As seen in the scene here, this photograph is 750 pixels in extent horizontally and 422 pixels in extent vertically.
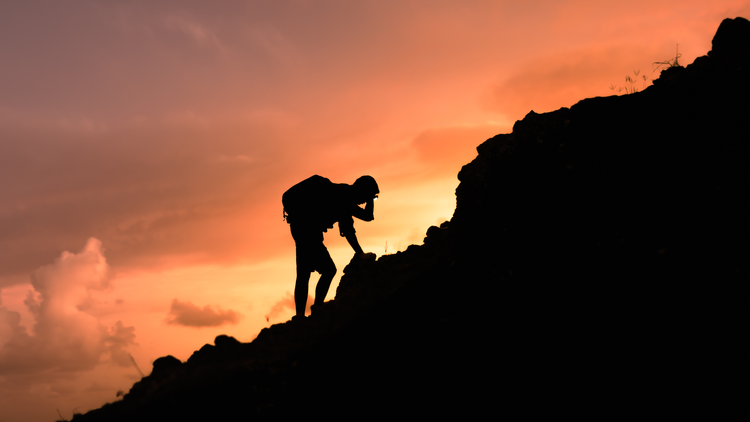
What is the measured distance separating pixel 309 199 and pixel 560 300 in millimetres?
3608

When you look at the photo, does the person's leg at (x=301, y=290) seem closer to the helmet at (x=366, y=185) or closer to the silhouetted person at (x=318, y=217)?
the silhouetted person at (x=318, y=217)

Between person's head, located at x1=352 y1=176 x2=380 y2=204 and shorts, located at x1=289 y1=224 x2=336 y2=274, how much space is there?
80 centimetres

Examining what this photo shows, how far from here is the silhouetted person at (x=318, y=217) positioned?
6.68m

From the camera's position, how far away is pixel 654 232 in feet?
15.3

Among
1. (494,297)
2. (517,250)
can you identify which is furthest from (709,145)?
(494,297)

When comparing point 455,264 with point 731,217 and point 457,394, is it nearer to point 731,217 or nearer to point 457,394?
point 457,394

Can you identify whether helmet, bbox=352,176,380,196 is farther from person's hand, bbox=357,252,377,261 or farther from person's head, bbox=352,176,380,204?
person's hand, bbox=357,252,377,261

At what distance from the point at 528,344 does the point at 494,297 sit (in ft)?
2.32

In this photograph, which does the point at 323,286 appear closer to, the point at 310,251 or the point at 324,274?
the point at 324,274

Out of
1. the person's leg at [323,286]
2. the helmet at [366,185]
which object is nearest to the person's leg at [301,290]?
the person's leg at [323,286]

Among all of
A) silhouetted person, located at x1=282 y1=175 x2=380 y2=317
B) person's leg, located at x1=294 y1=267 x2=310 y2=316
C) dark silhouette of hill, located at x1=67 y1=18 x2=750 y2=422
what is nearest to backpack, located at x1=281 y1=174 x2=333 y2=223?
silhouetted person, located at x1=282 y1=175 x2=380 y2=317

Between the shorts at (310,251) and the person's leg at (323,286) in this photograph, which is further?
the person's leg at (323,286)

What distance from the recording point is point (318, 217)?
6.73 m

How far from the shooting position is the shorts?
6.68 m
